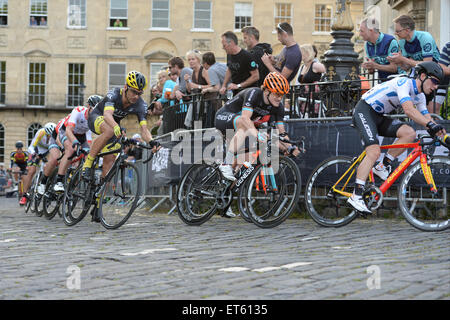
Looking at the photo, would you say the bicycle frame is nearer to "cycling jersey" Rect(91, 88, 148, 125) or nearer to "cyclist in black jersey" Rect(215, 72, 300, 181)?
"cyclist in black jersey" Rect(215, 72, 300, 181)

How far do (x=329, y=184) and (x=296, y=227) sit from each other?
0.78 m

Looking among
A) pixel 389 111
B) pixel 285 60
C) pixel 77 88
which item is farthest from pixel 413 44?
pixel 77 88

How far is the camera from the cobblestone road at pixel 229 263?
566cm

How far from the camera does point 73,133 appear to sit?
1348cm

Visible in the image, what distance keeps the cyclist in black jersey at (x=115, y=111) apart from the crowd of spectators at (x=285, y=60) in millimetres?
1429

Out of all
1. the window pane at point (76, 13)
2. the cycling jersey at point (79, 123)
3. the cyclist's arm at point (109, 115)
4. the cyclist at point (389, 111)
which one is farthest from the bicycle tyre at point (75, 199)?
the window pane at point (76, 13)

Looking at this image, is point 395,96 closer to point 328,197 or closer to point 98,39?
point 328,197

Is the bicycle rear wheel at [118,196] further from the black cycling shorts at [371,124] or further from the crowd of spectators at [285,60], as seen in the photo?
the black cycling shorts at [371,124]

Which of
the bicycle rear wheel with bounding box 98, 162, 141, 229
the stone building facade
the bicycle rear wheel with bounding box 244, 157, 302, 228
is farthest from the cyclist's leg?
the stone building facade

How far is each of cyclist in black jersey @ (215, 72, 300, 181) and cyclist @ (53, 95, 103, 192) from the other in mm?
2974

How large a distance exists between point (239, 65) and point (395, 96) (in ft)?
10.8
